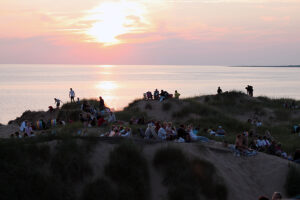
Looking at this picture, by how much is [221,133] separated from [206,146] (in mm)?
5854

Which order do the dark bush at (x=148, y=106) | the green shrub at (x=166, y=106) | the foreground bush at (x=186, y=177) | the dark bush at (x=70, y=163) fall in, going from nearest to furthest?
the dark bush at (x=70, y=163) → the foreground bush at (x=186, y=177) → the green shrub at (x=166, y=106) → the dark bush at (x=148, y=106)

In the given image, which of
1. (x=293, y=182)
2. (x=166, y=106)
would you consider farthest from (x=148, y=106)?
(x=293, y=182)

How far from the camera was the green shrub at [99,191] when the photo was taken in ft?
36.3

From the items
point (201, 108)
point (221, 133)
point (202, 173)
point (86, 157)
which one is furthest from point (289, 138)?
point (86, 157)

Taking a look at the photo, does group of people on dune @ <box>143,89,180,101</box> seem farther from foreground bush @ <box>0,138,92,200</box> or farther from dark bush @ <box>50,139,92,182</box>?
foreground bush @ <box>0,138,92,200</box>

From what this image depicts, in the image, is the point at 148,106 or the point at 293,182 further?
the point at 148,106

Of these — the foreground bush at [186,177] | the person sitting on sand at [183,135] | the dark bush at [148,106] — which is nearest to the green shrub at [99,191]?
the foreground bush at [186,177]

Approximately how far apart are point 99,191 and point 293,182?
24.6 ft

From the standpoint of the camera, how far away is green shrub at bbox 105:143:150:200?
11.6 metres

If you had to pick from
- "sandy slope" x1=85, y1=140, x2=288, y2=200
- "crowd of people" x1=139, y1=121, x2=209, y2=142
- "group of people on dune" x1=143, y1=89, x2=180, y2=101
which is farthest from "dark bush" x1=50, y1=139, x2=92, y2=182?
"group of people on dune" x1=143, y1=89, x2=180, y2=101

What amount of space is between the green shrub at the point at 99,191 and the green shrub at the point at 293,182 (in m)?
6.78

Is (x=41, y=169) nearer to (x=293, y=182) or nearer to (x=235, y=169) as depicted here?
(x=235, y=169)

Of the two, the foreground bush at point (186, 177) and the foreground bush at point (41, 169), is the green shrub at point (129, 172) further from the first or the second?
the foreground bush at point (41, 169)

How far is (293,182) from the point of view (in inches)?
515
